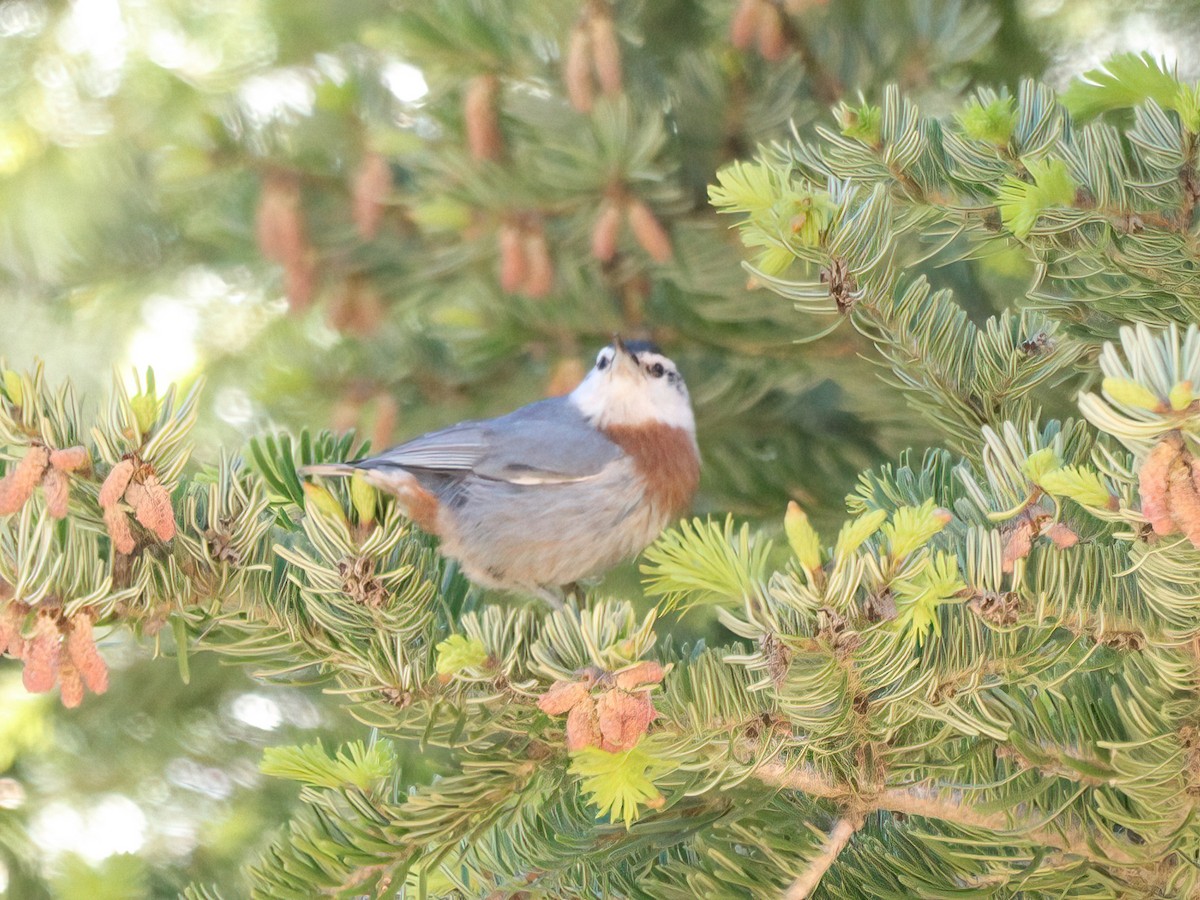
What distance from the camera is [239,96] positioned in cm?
278

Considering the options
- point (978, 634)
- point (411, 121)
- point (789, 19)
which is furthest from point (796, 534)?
point (411, 121)

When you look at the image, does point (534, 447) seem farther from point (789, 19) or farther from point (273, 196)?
point (789, 19)

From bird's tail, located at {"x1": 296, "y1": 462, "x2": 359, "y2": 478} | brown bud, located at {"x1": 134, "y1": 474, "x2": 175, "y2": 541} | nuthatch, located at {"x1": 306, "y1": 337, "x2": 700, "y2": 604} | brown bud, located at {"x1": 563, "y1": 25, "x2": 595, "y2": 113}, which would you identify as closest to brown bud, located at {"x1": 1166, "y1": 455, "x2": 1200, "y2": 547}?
brown bud, located at {"x1": 134, "y1": 474, "x2": 175, "y2": 541}

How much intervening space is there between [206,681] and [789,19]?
194 cm

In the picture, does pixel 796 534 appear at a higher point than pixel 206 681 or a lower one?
higher

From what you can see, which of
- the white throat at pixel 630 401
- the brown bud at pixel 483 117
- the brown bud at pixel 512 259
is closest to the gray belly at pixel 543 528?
the white throat at pixel 630 401

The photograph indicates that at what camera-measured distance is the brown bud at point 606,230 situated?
2398mm

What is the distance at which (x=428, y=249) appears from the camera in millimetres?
2781

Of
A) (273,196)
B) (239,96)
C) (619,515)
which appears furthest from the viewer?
(239,96)

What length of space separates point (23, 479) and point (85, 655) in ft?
0.58

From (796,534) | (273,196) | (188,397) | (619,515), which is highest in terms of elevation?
(796,534)

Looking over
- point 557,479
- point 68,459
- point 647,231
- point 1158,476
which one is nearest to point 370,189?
point 647,231

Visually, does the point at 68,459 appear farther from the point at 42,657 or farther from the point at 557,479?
the point at 557,479

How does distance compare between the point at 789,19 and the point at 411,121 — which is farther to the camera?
the point at 411,121
